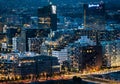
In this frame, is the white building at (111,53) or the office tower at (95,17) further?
the office tower at (95,17)

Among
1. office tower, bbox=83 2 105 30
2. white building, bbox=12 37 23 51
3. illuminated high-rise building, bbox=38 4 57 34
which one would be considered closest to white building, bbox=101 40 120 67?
white building, bbox=12 37 23 51

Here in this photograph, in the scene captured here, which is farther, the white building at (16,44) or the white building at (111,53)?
the white building at (16,44)

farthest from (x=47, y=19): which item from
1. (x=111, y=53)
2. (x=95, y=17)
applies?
(x=111, y=53)

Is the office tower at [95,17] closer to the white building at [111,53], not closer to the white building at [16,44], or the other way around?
the white building at [16,44]

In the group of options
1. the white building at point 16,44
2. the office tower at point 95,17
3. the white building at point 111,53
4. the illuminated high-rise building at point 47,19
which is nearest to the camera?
the white building at point 111,53

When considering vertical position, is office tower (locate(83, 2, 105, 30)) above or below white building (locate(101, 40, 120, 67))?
above

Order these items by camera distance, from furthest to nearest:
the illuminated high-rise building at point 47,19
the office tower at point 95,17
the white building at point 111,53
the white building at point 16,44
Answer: the office tower at point 95,17, the illuminated high-rise building at point 47,19, the white building at point 16,44, the white building at point 111,53

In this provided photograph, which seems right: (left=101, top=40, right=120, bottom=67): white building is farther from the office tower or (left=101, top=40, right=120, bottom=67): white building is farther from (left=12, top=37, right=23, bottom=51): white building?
the office tower

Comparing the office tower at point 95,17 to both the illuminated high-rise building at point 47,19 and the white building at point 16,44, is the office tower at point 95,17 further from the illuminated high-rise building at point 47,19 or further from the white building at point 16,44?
the white building at point 16,44

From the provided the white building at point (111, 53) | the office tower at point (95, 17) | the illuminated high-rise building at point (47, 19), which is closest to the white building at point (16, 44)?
the illuminated high-rise building at point (47, 19)

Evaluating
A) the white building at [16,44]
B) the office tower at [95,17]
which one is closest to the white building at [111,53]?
the white building at [16,44]

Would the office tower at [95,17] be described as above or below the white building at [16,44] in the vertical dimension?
above

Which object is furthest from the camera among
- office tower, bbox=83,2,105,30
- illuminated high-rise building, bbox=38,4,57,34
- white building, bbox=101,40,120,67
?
office tower, bbox=83,2,105,30
